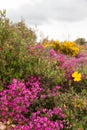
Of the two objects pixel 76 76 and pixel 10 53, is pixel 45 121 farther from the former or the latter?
pixel 10 53

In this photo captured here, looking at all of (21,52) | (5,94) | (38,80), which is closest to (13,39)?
(21,52)

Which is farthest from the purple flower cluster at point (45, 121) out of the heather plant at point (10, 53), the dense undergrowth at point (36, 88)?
the heather plant at point (10, 53)

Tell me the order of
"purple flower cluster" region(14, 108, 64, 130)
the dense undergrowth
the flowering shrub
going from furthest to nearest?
1. the flowering shrub
2. the dense undergrowth
3. "purple flower cluster" region(14, 108, 64, 130)

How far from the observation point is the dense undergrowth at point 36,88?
7.10 m

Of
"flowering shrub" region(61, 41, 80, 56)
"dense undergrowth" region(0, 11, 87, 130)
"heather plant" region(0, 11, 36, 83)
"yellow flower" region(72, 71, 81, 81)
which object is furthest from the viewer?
"flowering shrub" region(61, 41, 80, 56)

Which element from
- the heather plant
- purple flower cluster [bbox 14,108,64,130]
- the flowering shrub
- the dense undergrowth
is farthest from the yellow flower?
the flowering shrub

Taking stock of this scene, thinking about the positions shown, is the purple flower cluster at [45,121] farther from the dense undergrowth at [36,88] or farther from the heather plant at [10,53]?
the heather plant at [10,53]

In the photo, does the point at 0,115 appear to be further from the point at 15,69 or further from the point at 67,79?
the point at 67,79

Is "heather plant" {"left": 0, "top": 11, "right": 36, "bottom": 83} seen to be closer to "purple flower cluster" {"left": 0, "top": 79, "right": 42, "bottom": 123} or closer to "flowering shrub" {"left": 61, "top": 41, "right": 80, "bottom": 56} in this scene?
"purple flower cluster" {"left": 0, "top": 79, "right": 42, "bottom": 123}

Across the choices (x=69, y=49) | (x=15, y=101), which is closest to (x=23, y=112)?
(x=15, y=101)

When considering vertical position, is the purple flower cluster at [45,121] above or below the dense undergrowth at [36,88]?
below

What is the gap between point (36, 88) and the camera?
25.2 feet

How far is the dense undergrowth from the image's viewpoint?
280 inches

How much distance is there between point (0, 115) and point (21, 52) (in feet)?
5.49
